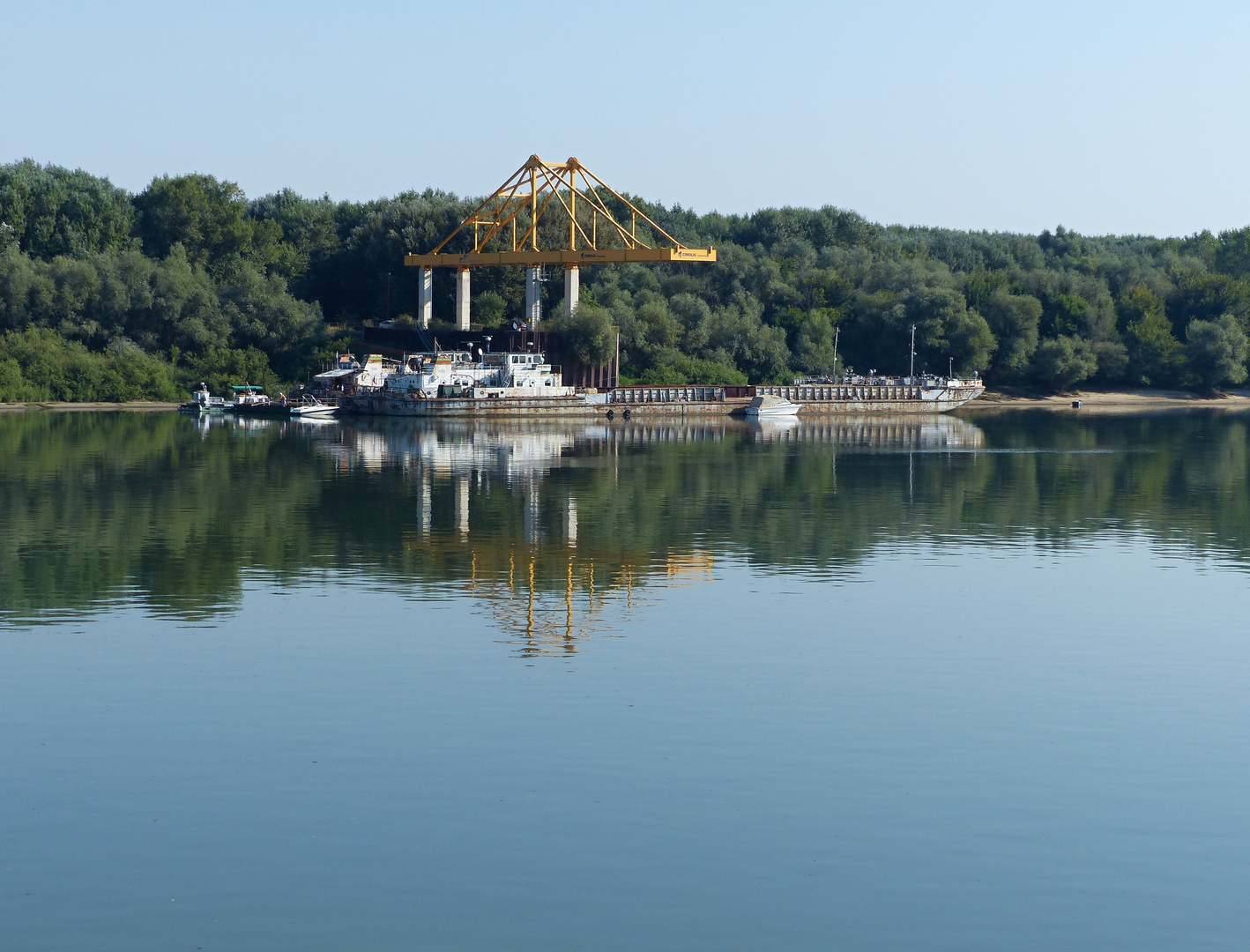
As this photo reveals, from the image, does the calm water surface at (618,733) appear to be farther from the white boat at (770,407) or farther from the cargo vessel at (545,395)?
the white boat at (770,407)

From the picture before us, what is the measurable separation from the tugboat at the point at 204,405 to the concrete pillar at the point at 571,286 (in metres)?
26.4

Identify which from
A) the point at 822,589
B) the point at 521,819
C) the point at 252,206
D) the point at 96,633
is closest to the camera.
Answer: the point at 521,819

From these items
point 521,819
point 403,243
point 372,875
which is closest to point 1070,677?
point 521,819

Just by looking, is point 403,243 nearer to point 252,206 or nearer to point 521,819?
point 252,206

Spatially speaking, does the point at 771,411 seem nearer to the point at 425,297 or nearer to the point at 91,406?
the point at 425,297

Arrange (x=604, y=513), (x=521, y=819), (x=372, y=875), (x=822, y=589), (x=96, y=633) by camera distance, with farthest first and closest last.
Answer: (x=604, y=513) → (x=822, y=589) → (x=96, y=633) → (x=521, y=819) → (x=372, y=875)

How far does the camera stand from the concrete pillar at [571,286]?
109 metres

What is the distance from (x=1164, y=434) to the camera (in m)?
83.9

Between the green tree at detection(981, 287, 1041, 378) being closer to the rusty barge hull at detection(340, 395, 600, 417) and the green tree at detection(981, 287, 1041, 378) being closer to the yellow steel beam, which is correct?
the yellow steel beam

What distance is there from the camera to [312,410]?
9500cm

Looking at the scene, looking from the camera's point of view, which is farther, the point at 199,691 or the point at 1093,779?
the point at 199,691

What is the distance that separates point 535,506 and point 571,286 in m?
68.0

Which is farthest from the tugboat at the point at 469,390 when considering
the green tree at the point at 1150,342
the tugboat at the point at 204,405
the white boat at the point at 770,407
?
the green tree at the point at 1150,342

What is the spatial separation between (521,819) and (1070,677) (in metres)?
9.82
